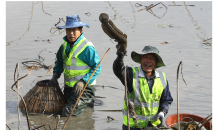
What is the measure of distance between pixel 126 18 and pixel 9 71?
7168mm

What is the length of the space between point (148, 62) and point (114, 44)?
642 centimetres

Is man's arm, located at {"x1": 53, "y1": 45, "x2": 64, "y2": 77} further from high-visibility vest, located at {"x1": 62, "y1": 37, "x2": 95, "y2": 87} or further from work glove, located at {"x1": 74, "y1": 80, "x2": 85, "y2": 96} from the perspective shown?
work glove, located at {"x1": 74, "y1": 80, "x2": 85, "y2": 96}

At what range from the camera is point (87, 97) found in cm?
582

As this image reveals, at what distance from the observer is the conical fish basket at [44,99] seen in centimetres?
569

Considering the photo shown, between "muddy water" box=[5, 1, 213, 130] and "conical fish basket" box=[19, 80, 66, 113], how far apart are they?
16 centimetres

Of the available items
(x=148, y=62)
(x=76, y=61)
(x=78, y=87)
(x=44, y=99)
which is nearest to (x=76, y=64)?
(x=76, y=61)

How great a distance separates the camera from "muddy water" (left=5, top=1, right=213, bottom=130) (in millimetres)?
6090

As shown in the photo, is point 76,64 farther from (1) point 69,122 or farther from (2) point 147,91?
(2) point 147,91

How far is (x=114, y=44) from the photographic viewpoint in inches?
411

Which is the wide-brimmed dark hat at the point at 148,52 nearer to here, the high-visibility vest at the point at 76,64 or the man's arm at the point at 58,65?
the high-visibility vest at the point at 76,64

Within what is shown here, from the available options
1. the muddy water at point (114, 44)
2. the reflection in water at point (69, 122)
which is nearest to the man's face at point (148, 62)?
the muddy water at point (114, 44)

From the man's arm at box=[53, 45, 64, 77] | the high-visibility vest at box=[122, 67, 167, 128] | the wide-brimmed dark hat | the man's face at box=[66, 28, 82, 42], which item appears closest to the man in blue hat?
the man's face at box=[66, 28, 82, 42]
